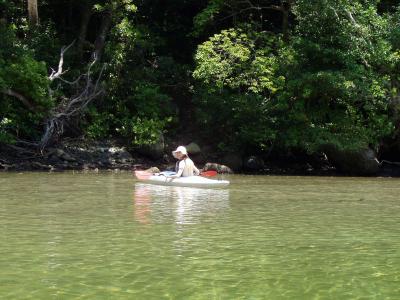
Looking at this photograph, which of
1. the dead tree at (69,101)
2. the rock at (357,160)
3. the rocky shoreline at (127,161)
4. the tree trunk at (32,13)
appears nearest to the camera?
the rock at (357,160)

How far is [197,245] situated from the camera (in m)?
7.46

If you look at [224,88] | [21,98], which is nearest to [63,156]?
[21,98]

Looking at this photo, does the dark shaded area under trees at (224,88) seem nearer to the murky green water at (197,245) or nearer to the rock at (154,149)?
the rock at (154,149)

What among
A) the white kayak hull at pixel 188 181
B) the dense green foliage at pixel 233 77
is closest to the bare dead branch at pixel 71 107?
the dense green foliage at pixel 233 77

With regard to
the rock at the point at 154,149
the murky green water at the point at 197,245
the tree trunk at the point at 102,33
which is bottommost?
the murky green water at the point at 197,245

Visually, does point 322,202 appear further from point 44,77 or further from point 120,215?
point 44,77

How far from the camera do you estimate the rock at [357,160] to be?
20.6 meters

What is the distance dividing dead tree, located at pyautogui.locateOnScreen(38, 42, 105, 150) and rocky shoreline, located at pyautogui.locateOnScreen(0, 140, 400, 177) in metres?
0.56

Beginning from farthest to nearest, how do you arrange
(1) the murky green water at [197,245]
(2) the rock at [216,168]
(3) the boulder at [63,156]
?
(3) the boulder at [63,156], (2) the rock at [216,168], (1) the murky green water at [197,245]

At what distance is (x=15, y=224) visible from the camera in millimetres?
8875

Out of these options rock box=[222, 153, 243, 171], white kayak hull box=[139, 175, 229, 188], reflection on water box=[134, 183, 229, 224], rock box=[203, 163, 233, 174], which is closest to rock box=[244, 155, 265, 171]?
rock box=[222, 153, 243, 171]

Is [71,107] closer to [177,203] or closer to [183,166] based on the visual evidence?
[183,166]

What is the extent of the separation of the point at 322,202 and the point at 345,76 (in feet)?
28.1

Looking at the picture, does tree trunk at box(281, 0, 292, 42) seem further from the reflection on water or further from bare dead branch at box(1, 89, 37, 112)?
the reflection on water
